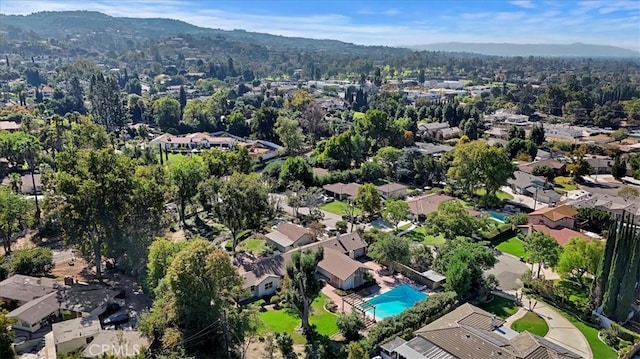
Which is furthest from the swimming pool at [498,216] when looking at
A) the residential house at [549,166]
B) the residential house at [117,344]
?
the residential house at [117,344]

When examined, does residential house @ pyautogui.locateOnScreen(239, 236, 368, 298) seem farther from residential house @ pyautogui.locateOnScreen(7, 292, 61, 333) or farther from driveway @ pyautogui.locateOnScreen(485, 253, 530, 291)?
residential house @ pyautogui.locateOnScreen(7, 292, 61, 333)

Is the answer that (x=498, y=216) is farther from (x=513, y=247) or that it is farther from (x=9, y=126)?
(x=9, y=126)

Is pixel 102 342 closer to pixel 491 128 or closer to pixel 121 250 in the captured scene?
pixel 121 250

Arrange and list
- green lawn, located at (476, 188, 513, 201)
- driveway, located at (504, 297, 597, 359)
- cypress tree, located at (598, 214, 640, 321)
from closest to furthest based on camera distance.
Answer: driveway, located at (504, 297, 597, 359), cypress tree, located at (598, 214, 640, 321), green lawn, located at (476, 188, 513, 201)

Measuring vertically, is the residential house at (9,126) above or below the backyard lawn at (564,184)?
above

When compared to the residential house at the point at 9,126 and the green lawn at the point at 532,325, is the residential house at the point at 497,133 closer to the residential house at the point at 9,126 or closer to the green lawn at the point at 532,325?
the green lawn at the point at 532,325

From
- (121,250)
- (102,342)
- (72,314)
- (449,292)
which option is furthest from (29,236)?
(449,292)

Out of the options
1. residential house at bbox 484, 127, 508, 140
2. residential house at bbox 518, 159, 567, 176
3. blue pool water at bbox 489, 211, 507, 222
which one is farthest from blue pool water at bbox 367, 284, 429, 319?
residential house at bbox 484, 127, 508, 140
